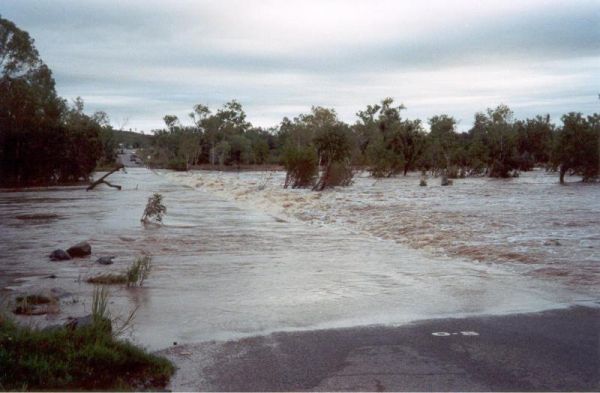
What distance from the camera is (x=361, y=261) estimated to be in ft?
45.9

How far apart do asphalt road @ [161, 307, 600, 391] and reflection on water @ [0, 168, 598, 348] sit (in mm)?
668

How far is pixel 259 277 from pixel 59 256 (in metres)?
4.71

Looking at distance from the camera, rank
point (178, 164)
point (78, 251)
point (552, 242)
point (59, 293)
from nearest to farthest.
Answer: point (59, 293) < point (78, 251) < point (552, 242) < point (178, 164)

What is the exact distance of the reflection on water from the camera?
8711 mm

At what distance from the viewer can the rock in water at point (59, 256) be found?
13.8 meters

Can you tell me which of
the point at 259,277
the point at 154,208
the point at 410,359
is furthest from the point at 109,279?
the point at 154,208

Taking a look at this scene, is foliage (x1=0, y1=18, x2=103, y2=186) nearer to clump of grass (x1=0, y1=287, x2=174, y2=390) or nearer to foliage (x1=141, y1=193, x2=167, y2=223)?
foliage (x1=141, y1=193, x2=167, y2=223)

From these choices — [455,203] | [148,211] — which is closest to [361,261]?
→ [148,211]

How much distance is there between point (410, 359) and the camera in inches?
260

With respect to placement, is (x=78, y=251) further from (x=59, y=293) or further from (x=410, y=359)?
(x=410, y=359)

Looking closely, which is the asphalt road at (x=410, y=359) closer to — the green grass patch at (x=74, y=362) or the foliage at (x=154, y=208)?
the green grass patch at (x=74, y=362)

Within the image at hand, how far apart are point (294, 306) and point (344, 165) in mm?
41242

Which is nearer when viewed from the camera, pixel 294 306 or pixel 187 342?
pixel 187 342

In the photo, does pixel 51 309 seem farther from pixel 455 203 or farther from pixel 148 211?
pixel 455 203
